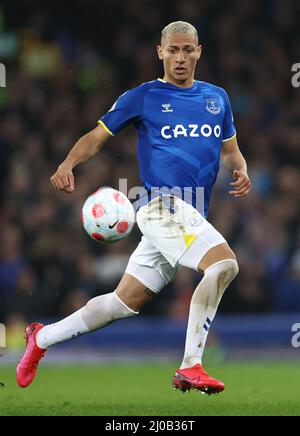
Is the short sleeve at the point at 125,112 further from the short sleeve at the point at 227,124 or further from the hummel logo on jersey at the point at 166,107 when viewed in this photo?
the short sleeve at the point at 227,124

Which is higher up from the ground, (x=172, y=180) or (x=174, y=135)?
(x=174, y=135)

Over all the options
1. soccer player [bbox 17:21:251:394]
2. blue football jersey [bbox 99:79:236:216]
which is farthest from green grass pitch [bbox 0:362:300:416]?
blue football jersey [bbox 99:79:236:216]

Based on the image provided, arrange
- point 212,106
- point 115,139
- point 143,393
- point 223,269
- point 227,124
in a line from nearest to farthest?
1. point 223,269
2. point 212,106
3. point 227,124
4. point 143,393
5. point 115,139

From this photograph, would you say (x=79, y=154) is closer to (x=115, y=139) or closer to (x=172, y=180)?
(x=172, y=180)

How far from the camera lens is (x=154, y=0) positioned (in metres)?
18.6

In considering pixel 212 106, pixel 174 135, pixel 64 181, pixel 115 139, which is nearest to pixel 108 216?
pixel 64 181

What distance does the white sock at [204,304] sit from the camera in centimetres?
730

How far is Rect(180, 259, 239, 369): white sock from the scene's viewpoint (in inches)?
287

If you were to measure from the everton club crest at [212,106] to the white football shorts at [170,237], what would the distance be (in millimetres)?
710

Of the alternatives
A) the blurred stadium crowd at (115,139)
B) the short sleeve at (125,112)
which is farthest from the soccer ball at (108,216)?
the blurred stadium crowd at (115,139)

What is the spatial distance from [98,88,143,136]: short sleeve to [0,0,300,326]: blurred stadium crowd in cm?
660

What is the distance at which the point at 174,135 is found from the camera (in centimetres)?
765

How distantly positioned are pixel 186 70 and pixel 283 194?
8730mm

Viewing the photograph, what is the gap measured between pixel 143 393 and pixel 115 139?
27.0 ft
